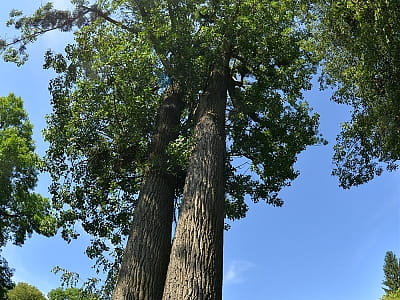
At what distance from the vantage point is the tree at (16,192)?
1495 centimetres

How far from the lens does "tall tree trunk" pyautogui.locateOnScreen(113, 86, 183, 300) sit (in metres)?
4.97

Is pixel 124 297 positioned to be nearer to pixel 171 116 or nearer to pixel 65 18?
pixel 171 116

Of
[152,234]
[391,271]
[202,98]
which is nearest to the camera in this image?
[152,234]

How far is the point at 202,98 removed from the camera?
7176mm

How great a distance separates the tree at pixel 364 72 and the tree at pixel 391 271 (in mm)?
37397

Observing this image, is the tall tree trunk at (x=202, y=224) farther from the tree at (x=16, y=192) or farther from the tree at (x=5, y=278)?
the tree at (x=5, y=278)

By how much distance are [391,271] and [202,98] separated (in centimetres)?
4361

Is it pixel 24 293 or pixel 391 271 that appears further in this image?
pixel 391 271

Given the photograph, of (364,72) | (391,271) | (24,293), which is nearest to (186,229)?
(364,72)

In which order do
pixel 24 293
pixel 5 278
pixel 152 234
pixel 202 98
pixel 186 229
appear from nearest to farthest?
pixel 186 229, pixel 152 234, pixel 202 98, pixel 5 278, pixel 24 293

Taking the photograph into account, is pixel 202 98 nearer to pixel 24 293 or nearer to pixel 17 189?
pixel 17 189

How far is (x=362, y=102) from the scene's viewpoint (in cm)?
940

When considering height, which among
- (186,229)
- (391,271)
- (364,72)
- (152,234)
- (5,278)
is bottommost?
(186,229)

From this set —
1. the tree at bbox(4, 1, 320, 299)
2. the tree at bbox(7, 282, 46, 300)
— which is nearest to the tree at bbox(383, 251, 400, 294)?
the tree at bbox(7, 282, 46, 300)
